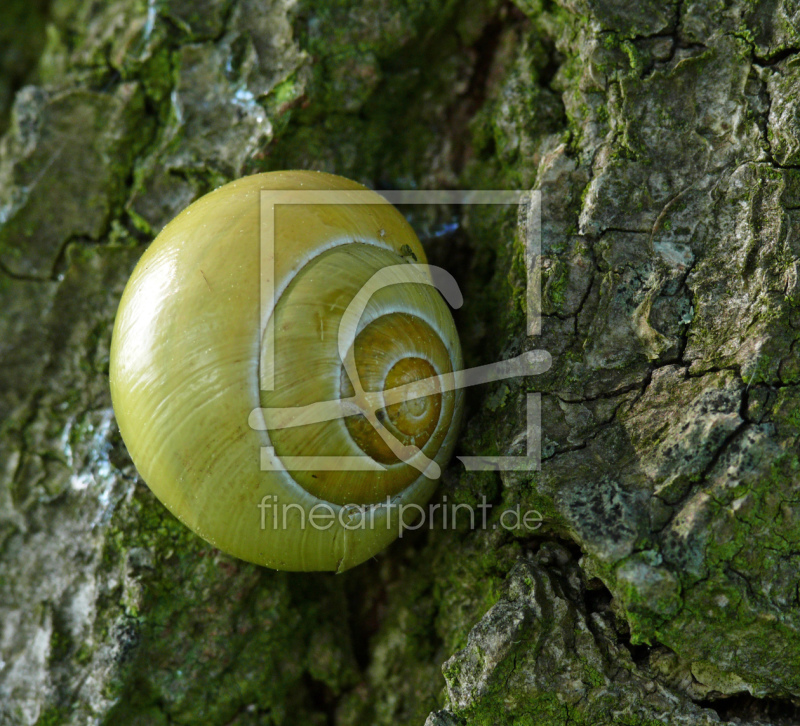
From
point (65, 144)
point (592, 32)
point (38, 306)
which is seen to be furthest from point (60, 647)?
point (592, 32)

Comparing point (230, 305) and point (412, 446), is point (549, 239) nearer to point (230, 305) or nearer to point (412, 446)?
Result: point (412, 446)

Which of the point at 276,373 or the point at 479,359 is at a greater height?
the point at 276,373

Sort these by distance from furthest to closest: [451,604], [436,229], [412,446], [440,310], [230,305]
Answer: [436,229] → [451,604] → [440,310] → [412,446] → [230,305]

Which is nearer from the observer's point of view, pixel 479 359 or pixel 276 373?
pixel 276 373
